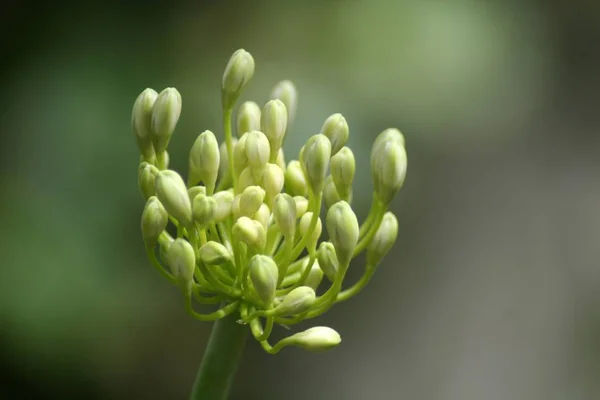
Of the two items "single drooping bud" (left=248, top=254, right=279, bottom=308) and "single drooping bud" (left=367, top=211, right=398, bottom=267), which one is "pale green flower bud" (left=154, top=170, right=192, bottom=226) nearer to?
"single drooping bud" (left=248, top=254, right=279, bottom=308)

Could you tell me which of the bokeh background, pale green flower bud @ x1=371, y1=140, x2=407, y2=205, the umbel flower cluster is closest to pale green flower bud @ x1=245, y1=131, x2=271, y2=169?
the umbel flower cluster

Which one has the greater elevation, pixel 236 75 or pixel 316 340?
pixel 236 75

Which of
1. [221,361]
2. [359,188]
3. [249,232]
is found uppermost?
[359,188]

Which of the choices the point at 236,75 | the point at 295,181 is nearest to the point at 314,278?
the point at 295,181

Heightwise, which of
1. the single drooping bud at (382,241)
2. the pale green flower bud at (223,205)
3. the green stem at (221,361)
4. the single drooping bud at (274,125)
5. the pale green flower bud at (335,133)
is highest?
the pale green flower bud at (335,133)

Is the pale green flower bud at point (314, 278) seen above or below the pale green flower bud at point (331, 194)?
below

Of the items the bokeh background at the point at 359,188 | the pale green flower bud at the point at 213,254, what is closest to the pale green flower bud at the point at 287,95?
the pale green flower bud at the point at 213,254

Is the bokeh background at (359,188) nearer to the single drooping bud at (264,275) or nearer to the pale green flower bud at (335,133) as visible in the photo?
the pale green flower bud at (335,133)

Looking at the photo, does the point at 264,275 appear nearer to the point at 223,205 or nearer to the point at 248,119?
the point at 223,205
